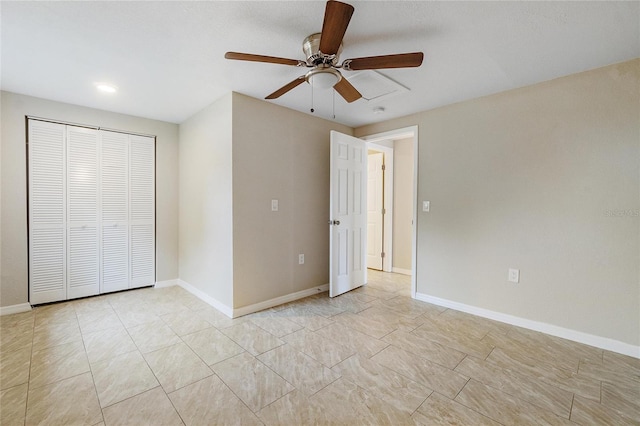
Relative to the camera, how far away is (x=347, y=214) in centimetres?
371

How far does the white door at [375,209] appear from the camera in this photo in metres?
4.99

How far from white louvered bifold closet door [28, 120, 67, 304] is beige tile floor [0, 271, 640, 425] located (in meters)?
0.33

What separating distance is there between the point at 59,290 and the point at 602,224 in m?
5.60

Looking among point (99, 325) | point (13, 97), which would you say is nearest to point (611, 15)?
point (99, 325)

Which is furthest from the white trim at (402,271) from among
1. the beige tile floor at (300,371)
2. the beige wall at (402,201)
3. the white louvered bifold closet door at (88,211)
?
the white louvered bifold closet door at (88,211)

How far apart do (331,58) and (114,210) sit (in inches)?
137

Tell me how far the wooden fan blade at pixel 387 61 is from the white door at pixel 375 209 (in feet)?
10.8

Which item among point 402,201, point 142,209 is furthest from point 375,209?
Result: point 142,209

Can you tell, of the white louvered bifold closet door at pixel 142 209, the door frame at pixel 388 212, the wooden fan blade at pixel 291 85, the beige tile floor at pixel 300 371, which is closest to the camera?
the beige tile floor at pixel 300 371

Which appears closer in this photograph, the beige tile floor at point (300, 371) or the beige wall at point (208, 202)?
the beige tile floor at point (300, 371)

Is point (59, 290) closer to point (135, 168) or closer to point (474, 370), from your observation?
point (135, 168)

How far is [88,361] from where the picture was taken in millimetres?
2100

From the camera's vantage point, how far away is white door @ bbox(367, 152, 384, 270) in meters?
4.99

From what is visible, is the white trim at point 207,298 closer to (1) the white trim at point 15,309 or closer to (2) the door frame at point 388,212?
(1) the white trim at point 15,309
